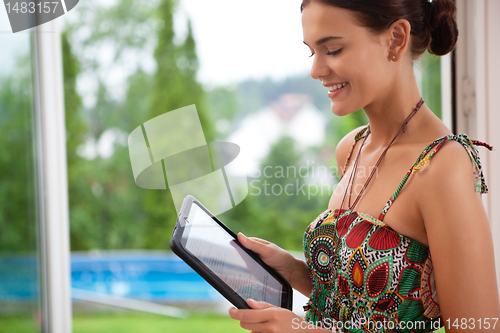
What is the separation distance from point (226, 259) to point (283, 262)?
6.5 inches

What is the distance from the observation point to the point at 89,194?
171 inches

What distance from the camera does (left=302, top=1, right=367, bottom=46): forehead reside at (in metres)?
0.66

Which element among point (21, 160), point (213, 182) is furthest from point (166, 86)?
point (21, 160)

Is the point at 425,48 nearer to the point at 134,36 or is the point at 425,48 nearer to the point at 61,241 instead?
the point at 61,241

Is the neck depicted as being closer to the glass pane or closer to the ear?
the ear

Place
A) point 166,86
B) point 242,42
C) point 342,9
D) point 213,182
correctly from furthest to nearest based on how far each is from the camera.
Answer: point 166,86 < point 242,42 < point 213,182 < point 342,9

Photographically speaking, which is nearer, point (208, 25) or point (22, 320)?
point (22, 320)

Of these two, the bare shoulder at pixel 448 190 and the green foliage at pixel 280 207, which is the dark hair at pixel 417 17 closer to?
the bare shoulder at pixel 448 190

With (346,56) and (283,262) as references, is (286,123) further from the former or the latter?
(346,56)

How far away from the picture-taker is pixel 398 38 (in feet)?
2.24

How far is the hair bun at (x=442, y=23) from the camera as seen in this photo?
70 cm

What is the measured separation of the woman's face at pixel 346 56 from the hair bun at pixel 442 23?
11cm

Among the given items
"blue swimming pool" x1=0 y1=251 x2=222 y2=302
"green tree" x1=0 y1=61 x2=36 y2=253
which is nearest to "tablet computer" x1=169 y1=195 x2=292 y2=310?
"green tree" x1=0 y1=61 x2=36 y2=253

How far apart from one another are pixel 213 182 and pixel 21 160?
224 centimetres
